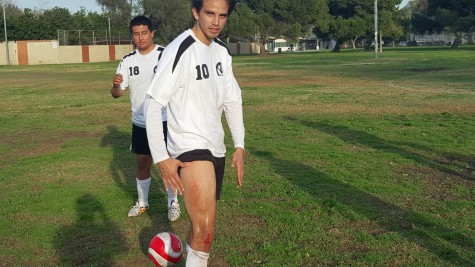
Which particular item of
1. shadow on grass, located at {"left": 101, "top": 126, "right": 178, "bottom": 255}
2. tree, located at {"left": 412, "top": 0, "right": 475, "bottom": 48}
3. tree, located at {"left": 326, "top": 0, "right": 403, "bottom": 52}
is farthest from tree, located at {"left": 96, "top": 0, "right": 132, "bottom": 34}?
shadow on grass, located at {"left": 101, "top": 126, "right": 178, "bottom": 255}

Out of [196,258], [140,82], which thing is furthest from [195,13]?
[140,82]

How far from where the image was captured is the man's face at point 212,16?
14.6 ft

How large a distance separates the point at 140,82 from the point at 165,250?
2.99 m

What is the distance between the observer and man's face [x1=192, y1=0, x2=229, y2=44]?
4.45 m

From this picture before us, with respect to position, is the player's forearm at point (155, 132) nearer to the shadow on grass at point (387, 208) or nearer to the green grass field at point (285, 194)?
the green grass field at point (285, 194)

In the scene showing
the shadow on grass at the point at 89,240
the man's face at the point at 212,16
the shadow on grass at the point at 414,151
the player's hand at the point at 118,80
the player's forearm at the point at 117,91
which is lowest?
the shadow on grass at the point at 89,240

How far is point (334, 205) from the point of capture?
25.7 ft

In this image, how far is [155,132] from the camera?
4.35m

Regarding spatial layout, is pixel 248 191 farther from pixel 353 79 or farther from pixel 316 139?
pixel 353 79

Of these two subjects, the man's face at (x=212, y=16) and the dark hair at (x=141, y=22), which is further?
the dark hair at (x=141, y=22)

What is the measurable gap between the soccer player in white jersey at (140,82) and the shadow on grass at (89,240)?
1.48ft

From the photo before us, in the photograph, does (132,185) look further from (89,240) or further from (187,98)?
(187,98)

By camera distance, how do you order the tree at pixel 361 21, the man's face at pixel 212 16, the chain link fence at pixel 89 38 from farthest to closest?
1. the tree at pixel 361 21
2. the chain link fence at pixel 89 38
3. the man's face at pixel 212 16

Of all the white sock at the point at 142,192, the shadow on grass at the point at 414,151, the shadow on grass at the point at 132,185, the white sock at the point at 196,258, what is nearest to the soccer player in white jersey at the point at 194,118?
the white sock at the point at 196,258
